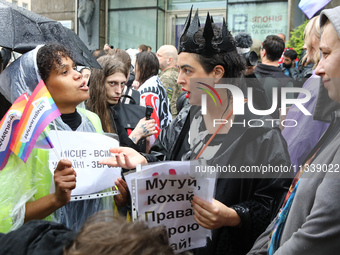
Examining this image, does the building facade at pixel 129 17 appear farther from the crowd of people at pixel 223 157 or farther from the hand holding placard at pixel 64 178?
the hand holding placard at pixel 64 178

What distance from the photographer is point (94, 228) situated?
0.98 metres

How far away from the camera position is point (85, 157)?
7.98ft

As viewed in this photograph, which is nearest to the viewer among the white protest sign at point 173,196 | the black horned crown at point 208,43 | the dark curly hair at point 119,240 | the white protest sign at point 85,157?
the dark curly hair at point 119,240

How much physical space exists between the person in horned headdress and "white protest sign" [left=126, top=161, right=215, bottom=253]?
0.08 metres

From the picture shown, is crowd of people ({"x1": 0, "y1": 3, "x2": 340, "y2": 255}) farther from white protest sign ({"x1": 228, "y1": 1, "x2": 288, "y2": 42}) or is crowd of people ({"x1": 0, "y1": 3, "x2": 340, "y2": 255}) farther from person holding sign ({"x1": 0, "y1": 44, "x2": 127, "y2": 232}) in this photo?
white protest sign ({"x1": 228, "y1": 1, "x2": 288, "y2": 42})

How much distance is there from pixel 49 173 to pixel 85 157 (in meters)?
0.22

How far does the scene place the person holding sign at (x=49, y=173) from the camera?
7.11 feet

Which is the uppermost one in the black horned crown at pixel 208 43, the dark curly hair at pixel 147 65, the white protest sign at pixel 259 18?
the white protest sign at pixel 259 18

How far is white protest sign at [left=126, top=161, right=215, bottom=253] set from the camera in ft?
6.34

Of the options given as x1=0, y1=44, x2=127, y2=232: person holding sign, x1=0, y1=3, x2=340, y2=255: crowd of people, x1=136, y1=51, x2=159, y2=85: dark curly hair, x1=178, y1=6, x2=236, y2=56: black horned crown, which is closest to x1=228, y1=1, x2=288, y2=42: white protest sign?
x1=136, y1=51, x2=159, y2=85: dark curly hair

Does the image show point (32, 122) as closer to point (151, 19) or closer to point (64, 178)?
point (64, 178)

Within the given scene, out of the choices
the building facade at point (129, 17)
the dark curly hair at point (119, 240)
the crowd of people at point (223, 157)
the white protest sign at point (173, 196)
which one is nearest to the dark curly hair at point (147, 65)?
the crowd of people at point (223, 157)

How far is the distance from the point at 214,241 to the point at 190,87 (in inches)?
36.1

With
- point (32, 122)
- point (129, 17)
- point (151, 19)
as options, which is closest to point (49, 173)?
point (32, 122)
